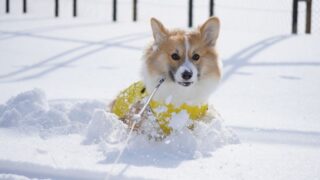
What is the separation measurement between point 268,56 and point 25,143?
430 cm

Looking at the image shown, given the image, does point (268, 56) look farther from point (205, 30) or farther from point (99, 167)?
point (99, 167)

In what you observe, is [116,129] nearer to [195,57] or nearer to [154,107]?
[154,107]

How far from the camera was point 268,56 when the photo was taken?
266 inches

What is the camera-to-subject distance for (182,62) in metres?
3.14

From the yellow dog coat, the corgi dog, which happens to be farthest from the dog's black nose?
the yellow dog coat

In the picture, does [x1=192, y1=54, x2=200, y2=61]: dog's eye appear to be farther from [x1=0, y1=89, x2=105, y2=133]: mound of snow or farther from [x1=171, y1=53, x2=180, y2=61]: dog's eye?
[x1=0, y1=89, x2=105, y2=133]: mound of snow

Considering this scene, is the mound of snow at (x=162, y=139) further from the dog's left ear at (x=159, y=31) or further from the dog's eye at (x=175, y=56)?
the dog's left ear at (x=159, y=31)

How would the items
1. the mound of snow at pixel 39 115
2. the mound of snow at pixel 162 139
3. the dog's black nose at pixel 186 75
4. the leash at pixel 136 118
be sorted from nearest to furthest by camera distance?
the leash at pixel 136 118
the mound of snow at pixel 162 139
the dog's black nose at pixel 186 75
the mound of snow at pixel 39 115

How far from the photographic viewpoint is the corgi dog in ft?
10.3

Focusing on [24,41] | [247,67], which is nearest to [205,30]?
[247,67]

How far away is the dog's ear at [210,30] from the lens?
3341mm

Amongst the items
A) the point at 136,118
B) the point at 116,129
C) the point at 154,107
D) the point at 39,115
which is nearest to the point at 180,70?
the point at 154,107

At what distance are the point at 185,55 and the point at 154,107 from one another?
0.36 meters

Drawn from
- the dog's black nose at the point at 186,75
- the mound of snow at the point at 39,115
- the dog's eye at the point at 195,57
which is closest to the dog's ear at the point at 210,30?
the dog's eye at the point at 195,57
